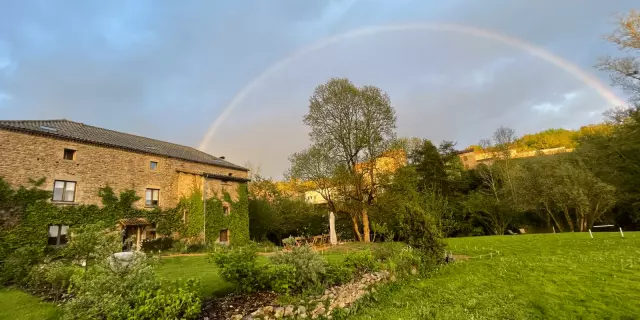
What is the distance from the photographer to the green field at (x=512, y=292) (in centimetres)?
613

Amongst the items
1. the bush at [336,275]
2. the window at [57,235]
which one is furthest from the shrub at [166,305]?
the window at [57,235]

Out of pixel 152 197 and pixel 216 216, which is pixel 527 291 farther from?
pixel 152 197

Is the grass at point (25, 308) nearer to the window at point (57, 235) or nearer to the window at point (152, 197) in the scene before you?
the window at point (57, 235)

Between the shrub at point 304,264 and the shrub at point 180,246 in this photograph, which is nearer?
the shrub at point 304,264

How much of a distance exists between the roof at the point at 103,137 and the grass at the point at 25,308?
43.0 ft

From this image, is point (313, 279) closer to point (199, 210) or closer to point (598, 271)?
point (598, 271)

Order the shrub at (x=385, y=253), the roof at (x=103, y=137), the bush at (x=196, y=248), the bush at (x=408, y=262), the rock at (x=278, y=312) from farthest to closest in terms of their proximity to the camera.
Answer: the bush at (x=196, y=248) → the roof at (x=103, y=137) → the shrub at (x=385, y=253) → the bush at (x=408, y=262) → the rock at (x=278, y=312)

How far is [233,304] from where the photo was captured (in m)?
6.41

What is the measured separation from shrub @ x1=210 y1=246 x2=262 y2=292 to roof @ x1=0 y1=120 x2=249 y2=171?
66.1 ft

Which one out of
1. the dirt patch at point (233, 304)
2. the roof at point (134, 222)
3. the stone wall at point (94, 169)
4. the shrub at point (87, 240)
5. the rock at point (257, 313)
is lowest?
the rock at point (257, 313)

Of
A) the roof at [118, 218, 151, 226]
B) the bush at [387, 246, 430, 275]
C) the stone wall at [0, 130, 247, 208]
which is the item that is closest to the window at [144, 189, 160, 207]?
the stone wall at [0, 130, 247, 208]

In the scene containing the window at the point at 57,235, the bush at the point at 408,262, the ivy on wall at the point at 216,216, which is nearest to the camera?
the bush at the point at 408,262

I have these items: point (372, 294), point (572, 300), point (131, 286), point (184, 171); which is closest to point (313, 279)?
point (372, 294)

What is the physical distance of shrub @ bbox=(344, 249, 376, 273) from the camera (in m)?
9.25
